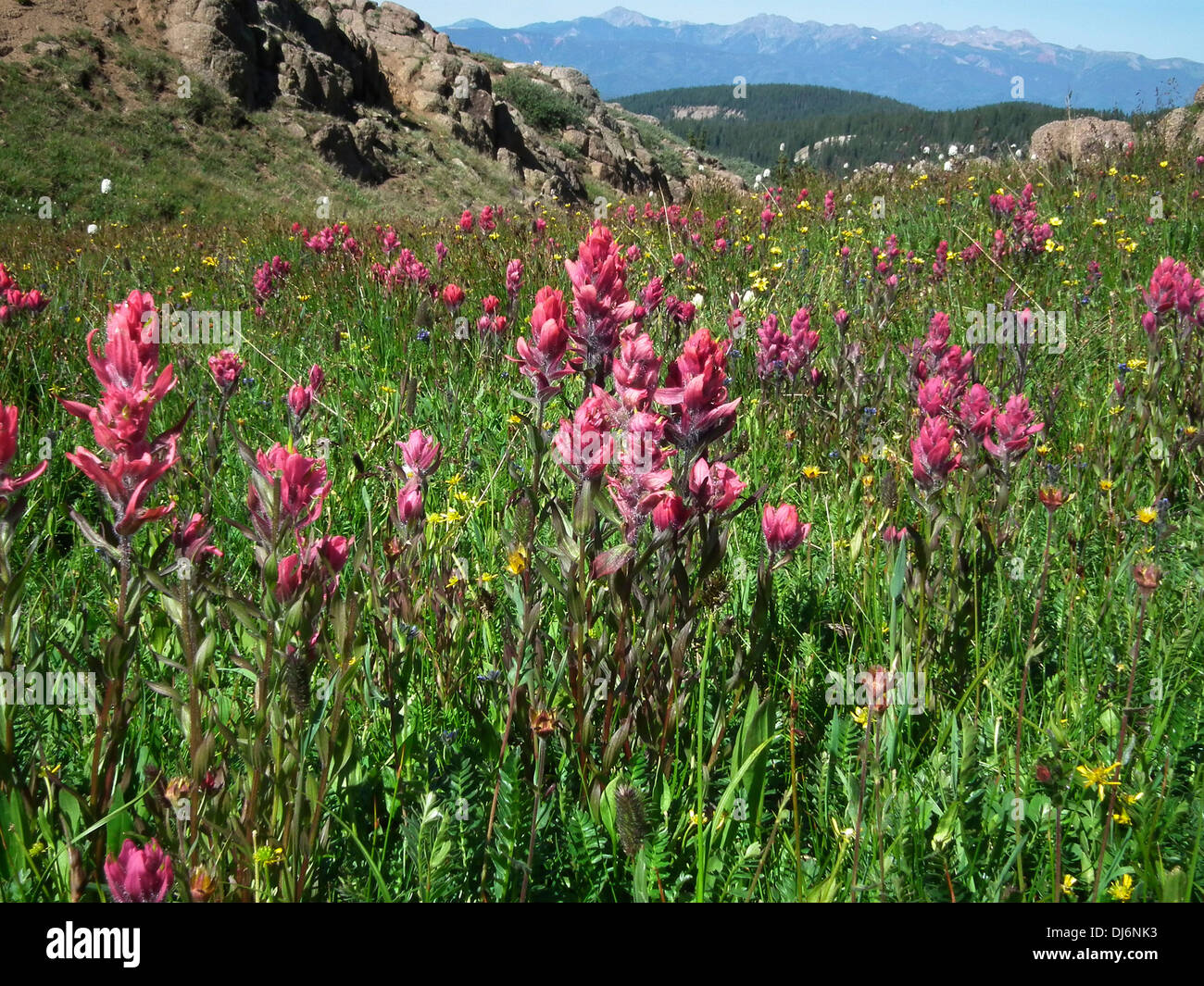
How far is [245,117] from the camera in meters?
25.9

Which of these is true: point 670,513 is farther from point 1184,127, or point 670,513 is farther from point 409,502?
point 1184,127

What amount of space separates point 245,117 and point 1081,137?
2305cm

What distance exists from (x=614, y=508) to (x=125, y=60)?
30422mm

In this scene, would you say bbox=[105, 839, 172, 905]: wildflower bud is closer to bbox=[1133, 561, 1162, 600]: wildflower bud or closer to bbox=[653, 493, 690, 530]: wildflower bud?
bbox=[653, 493, 690, 530]: wildflower bud

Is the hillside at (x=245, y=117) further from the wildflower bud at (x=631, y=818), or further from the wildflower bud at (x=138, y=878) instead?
the wildflower bud at (x=631, y=818)

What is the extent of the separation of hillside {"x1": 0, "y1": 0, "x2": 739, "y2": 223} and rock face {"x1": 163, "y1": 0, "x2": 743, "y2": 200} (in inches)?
2.8

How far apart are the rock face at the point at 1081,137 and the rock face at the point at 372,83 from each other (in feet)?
24.3

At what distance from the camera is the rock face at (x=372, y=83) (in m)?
26.5

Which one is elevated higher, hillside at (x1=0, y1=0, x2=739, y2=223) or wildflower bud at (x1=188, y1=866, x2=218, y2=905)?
hillside at (x1=0, y1=0, x2=739, y2=223)

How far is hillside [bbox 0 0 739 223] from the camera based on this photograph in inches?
837

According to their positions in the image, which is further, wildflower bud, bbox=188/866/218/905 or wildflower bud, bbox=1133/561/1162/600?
wildflower bud, bbox=1133/561/1162/600

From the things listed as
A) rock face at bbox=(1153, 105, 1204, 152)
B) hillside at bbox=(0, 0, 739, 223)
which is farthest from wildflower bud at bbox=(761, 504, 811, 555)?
hillside at bbox=(0, 0, 739, 223)

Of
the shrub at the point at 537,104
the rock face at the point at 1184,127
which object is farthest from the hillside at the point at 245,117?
the rock face at the point at 1184,127

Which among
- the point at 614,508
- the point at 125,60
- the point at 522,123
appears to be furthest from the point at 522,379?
the point at 522,123
